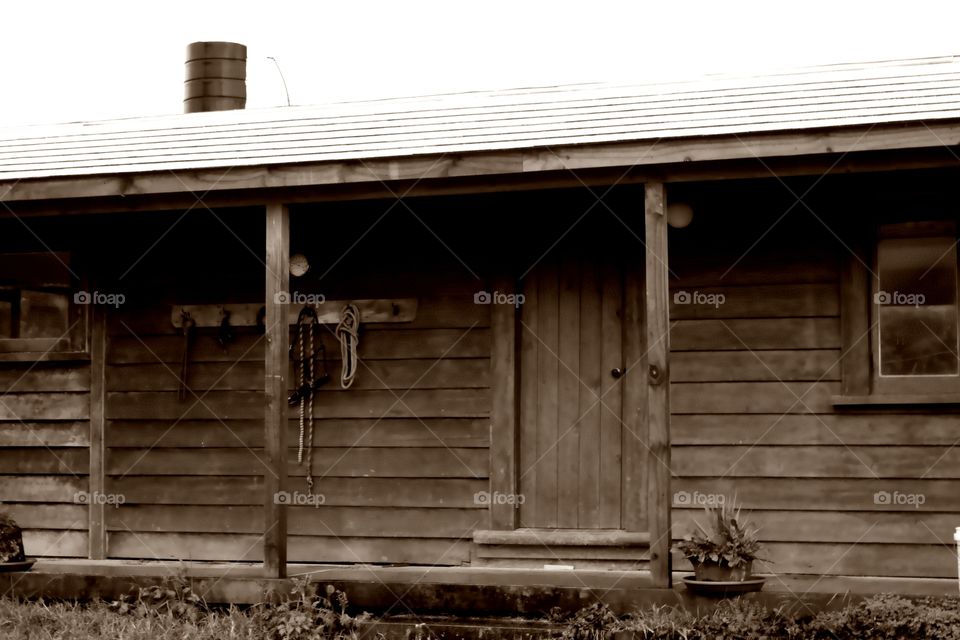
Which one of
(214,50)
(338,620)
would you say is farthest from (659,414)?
(214,50)

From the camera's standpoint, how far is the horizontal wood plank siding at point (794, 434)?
7977mm

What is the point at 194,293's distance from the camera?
9.45 m

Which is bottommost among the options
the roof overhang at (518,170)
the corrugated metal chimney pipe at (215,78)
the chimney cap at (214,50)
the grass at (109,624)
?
the grass at (109,624)

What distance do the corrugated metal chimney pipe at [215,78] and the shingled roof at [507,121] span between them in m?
2.08

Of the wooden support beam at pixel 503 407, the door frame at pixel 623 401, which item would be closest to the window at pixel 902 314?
the door frame at pixel 623 401

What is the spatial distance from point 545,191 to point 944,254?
2462mm

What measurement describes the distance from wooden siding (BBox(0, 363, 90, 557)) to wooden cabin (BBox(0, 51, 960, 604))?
0.08ft

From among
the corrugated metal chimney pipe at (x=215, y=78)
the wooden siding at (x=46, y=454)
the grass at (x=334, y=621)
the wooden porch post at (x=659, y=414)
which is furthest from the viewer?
the corrugated metal chimney pipe at (x=215, y=78)

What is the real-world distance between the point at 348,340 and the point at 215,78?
478 centimetres

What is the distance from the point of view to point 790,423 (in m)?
8.24

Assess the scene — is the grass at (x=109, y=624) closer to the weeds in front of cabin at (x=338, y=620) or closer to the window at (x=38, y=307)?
the weeds in front of cabin at (x=338, y=620)

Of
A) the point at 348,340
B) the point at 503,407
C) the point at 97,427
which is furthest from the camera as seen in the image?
the point at 97,427

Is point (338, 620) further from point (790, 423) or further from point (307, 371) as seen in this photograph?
point (790, 423)

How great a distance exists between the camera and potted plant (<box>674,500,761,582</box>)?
6.76 metres
